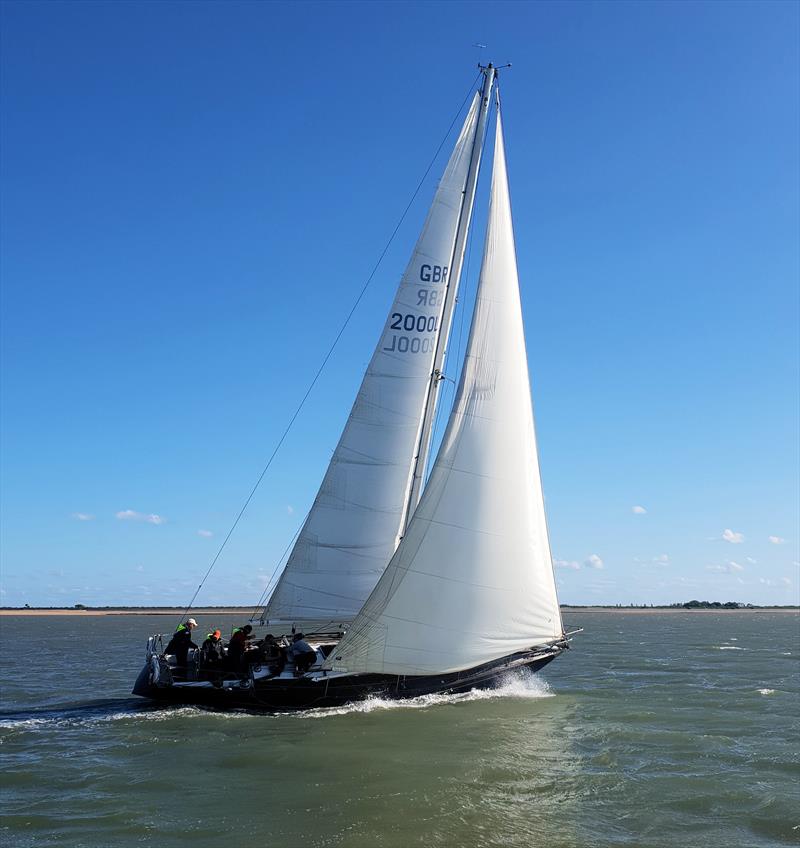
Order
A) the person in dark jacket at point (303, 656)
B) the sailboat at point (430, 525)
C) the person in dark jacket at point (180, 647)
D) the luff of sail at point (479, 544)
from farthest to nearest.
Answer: the person in dark jacket at point (180, 647)
the person in dark jacket at point (303, 656)
the sailboat at point (430, 525)
the luff of sail at point (479, 544)

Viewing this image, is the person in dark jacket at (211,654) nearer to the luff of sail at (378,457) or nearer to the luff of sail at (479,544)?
the luff of sail at (378,457)

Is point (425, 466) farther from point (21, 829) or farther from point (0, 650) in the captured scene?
point (0, 650)

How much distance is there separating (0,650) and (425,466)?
111 feet

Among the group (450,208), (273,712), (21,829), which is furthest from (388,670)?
(450,208)

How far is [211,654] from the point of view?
18.7 meters

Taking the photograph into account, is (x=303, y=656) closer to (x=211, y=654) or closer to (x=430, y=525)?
(x=211, y=654)

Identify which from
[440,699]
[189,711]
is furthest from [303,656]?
[440,699]

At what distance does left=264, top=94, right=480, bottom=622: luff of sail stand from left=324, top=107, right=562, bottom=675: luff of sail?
191 cm

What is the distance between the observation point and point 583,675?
2803cm

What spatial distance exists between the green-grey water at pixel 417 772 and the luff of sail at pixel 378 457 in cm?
314

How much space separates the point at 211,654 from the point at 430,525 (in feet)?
19.3

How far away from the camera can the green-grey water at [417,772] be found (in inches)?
406

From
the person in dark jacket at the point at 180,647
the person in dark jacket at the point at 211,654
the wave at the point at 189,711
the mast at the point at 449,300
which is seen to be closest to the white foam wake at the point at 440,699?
the wave at the point at 189,711

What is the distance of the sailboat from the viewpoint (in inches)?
685
